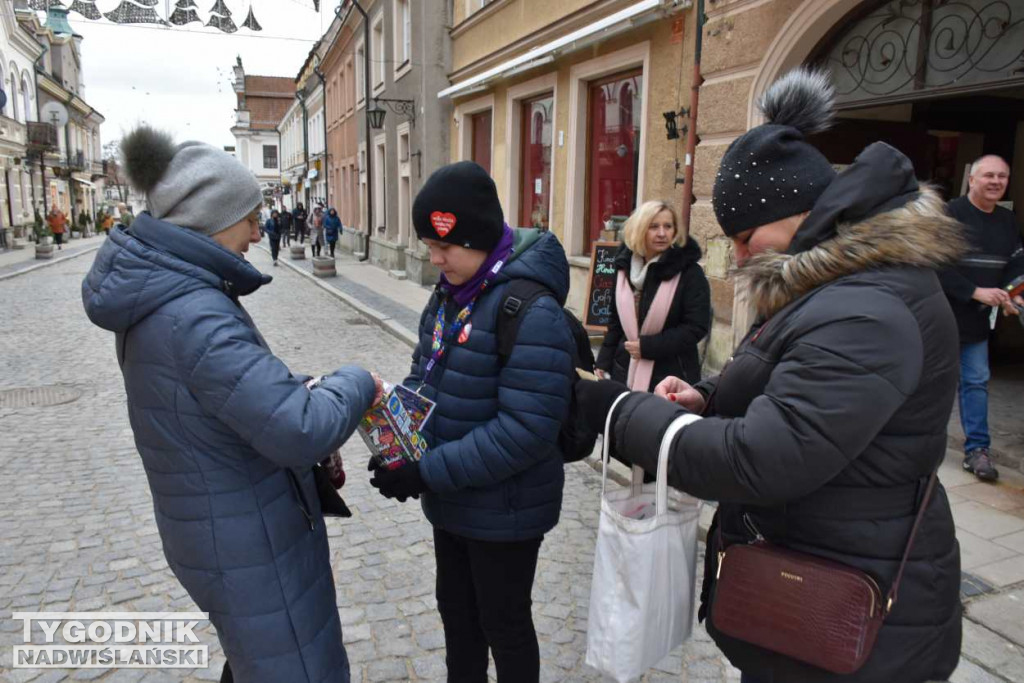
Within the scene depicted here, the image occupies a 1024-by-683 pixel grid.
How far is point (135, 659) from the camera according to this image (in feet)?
9.89

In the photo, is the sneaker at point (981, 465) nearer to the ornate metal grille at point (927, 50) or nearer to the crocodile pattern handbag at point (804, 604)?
the ornate metal grille at point (927, 50)

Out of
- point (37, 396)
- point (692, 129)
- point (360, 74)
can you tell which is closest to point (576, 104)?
point (692, 129)

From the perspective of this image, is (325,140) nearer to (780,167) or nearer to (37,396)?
(37,396)

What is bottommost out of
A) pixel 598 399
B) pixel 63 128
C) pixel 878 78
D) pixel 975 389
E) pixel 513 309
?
pixel 975 389

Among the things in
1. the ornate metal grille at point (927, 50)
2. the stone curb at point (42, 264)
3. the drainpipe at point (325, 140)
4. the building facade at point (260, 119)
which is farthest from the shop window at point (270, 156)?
the ornate metal grille at point (927, 50)

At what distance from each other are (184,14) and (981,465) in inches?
461

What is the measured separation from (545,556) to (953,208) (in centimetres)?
358

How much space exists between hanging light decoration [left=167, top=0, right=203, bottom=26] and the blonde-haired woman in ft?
31.3

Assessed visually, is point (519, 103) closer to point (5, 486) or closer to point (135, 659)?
point (5, 486)

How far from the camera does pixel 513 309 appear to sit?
2.00 m

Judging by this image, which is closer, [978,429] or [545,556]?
[545,556]

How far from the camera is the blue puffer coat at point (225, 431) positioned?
5.41 ft

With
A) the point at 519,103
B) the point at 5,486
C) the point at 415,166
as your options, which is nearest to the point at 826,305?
the point at 5,486

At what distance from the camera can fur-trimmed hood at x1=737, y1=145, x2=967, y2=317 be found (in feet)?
4.46
